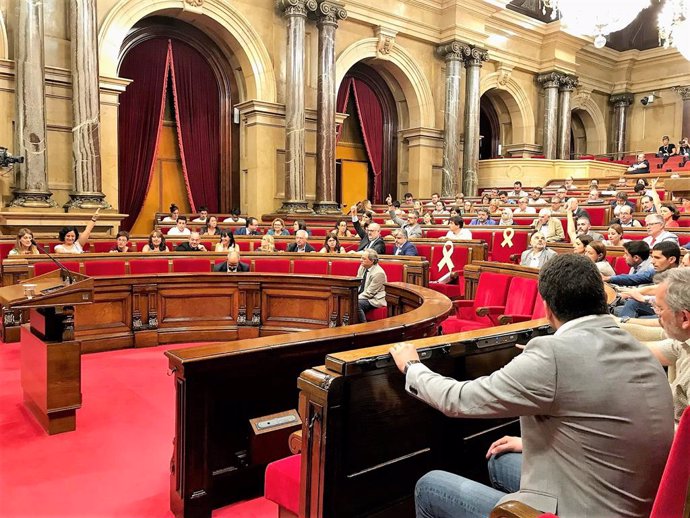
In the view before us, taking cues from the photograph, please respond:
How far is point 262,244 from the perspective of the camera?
304 inches

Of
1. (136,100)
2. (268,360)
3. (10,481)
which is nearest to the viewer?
(268,360)

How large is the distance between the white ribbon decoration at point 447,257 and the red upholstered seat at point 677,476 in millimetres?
5956

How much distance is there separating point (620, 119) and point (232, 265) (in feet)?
63.9

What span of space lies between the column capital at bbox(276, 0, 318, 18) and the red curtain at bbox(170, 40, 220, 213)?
2017 millimetres

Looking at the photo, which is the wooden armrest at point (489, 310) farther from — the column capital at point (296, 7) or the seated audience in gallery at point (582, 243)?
the column capital at point (296, 7)

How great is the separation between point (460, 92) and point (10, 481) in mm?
14079

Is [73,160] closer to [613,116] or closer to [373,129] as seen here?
[373,129]

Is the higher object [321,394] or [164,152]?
[164,152]

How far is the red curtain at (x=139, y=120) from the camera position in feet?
37.0

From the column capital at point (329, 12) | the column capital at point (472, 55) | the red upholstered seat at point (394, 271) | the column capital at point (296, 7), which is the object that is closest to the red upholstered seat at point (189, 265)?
the red upholstered seat at point (394, 271)

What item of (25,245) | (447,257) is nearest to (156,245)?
(25,245)

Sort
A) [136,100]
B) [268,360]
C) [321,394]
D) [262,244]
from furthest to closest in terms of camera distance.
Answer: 1. [136,100]
2. [262,244]
3. [268,360]
4. [321,394]

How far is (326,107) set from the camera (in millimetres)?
11984

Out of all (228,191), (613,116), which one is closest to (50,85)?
(228,191)
